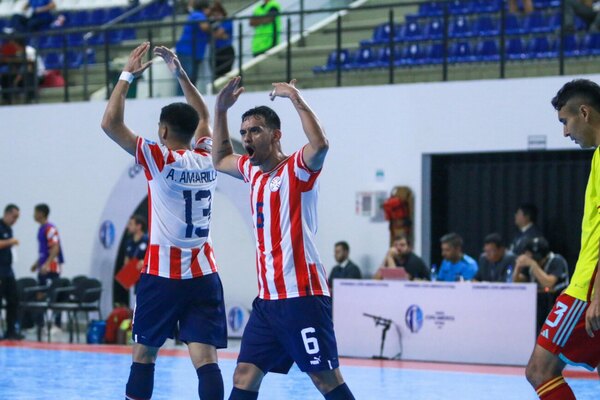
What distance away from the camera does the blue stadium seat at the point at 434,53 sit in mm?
16234

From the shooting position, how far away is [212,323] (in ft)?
23.4

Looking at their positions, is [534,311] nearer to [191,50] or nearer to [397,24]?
[397,24]

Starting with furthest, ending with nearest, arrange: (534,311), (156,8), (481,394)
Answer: (156,8) < (534,311) < (481,394)

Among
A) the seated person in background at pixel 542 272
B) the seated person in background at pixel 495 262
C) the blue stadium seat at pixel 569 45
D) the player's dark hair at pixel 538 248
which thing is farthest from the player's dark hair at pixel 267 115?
the blue stadium seat at pixel 569 45

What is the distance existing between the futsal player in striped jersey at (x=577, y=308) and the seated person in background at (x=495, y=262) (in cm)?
764

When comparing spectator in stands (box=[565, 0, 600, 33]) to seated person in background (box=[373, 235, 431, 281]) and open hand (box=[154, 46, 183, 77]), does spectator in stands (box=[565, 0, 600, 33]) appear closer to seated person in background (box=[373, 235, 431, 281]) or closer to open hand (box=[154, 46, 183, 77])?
seated person in background (box=[373, 235, 431, 281])

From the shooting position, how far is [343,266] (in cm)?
1516

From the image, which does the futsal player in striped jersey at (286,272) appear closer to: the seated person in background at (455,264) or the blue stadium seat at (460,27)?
the seated person in background at (455,264)

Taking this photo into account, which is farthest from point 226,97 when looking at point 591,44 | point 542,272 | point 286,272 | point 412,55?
point 412,55

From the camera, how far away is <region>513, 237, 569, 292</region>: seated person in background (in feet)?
42.9

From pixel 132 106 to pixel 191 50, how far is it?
1.22 meters

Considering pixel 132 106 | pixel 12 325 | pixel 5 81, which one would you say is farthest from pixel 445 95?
pixel 5 81

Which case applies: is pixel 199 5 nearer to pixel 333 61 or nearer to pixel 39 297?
pixel 333 61

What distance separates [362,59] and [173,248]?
33.5 ft
